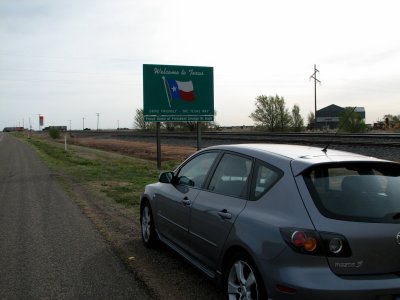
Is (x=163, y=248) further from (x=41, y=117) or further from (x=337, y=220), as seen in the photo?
(x=41, y=117)

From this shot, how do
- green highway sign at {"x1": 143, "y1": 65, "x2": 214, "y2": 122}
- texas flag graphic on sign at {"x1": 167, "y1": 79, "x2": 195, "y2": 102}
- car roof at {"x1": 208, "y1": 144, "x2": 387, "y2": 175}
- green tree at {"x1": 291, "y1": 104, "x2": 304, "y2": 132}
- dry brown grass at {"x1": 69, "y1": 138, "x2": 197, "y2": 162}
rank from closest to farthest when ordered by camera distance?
1. car roof at {"x1": 208, "y1": 144, "x2": 387, "y2": 175}
2. green highway sign at {"x1": 143, "y1": 65, "x2": 214, "y2": 122}
3. texas flag graphic on sign at {"x1": 167, "y1": 79, "x2": 195, "y2": 102}
4. dry brown grass at {"x1": 69, "y1": 138, "x2": 197, "y2": 162}
5. green tree at {"x1": 291, "y1": 104, "x2": 304, "y2": 132}

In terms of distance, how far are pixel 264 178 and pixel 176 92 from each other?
16.6 m

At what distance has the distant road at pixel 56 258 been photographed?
4.98m

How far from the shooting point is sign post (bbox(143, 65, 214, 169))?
65.9 ft

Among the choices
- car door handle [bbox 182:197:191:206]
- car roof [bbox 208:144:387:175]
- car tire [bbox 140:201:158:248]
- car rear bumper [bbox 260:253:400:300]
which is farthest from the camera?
car tire [bbox 140:201:158:248]

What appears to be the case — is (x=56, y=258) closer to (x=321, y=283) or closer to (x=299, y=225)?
(x=299, y=225)

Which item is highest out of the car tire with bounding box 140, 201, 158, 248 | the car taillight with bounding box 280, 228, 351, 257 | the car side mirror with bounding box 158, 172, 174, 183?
the car side mirror with bounding box 158, 172, 174, 183

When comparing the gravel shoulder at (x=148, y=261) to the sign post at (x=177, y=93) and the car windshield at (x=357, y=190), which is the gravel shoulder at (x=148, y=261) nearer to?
the car windshield at (x=357, y=190)

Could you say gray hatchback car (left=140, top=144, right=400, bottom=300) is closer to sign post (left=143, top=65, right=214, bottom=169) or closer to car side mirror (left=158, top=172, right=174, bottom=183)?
car side mirror (left=158, top=172, right=174, bottom=183)

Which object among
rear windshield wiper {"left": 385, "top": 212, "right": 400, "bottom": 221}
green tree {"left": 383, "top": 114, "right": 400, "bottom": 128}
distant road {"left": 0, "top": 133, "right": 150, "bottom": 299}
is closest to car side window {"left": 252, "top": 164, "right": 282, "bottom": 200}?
rear windshield wiper {"left": 385, "top": 212, "right": 400, "bottom": 221}

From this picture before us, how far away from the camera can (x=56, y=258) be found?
621cm

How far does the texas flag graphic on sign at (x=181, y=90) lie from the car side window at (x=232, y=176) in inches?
616

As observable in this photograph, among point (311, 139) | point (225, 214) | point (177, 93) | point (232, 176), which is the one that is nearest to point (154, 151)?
point (311, 139)

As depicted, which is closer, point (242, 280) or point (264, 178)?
point (242, 280)
